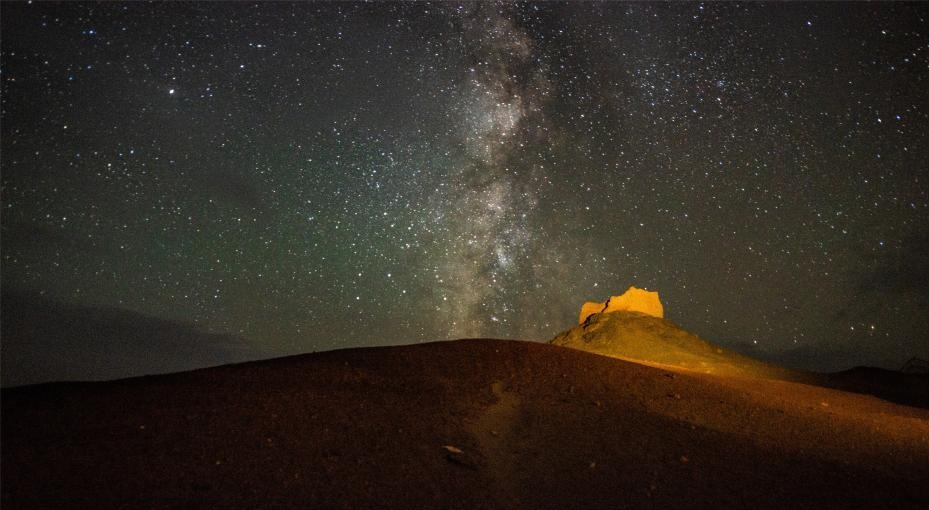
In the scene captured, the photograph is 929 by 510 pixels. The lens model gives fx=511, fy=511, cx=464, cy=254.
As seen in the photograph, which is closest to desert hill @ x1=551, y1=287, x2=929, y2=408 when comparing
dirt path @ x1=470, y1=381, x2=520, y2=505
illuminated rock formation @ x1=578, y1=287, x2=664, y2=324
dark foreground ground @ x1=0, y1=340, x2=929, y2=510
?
illuminated rock formation @ x1=578, y1=287, x2=664, y2=324

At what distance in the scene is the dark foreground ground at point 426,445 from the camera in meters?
5.66

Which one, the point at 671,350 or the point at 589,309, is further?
the point at 589,309

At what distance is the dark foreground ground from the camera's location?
566 cm

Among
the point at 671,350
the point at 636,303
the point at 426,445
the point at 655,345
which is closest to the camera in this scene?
the point at 426,445

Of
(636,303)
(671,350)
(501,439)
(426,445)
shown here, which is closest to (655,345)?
(671,350)

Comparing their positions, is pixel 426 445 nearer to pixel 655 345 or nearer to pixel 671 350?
pixel 671 350

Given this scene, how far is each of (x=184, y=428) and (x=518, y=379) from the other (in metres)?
6.04

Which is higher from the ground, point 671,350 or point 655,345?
point 655,345

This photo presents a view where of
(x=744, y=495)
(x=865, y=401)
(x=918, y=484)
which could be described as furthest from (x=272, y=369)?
(x=865, y=401)

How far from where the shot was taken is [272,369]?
10.2 metres

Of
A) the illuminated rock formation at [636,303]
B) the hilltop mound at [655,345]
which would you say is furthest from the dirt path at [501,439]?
the illuminated rock formation at [636,303]

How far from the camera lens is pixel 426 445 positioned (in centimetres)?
700

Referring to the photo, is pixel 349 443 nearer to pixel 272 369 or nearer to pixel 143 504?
pixel 143 504

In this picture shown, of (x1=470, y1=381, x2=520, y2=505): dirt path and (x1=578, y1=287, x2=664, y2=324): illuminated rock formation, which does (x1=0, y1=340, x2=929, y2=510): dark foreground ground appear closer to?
(x1=470, y1=381, x2=520, y2=505): dirt path
